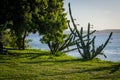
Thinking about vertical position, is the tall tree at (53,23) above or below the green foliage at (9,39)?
above

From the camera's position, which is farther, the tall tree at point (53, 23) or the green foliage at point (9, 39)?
the green foliage at point (9, 39)

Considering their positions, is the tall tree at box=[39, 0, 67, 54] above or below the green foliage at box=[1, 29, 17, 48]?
above

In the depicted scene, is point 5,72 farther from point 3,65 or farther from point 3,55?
point 3,55

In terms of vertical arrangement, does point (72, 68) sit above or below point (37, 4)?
below

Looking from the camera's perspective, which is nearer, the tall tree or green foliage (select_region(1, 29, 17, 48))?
the tall tree

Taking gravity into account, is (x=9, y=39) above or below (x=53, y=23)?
below

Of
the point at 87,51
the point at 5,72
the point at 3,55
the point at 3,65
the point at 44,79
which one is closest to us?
the point at 44,79

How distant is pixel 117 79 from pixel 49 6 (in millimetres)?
16369

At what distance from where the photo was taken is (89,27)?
3159 cm

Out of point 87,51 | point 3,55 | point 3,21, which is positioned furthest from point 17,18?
point 87,51

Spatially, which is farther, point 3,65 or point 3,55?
point 3,55

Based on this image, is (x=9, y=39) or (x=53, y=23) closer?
(x=53, y=23)

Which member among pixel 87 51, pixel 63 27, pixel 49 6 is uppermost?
pixel 49 6

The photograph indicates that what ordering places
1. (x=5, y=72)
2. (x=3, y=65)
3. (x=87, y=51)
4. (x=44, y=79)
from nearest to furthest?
(x=44, y=79) → (x=5, y=72) → (x=3, y=65) → (x=87, y=51)
